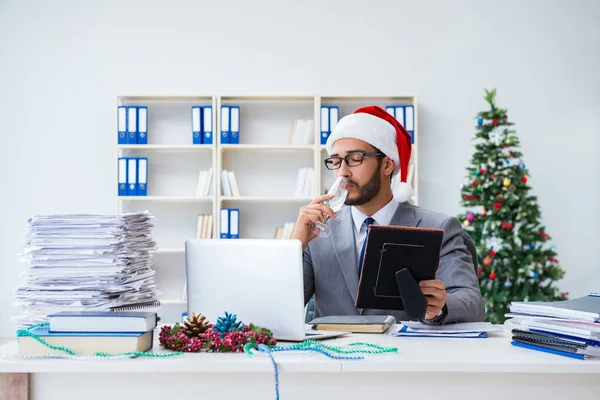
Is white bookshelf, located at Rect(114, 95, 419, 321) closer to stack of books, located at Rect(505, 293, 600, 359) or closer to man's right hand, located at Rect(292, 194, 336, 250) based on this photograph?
man's right hand, located at Rect(292, 194, 336, 250)

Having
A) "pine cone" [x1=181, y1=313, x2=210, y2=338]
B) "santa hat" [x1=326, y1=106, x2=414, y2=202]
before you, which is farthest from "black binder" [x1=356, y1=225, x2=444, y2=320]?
"santa hat" [x1=326, y1=106, x2=414, y2=202]

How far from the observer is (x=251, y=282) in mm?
1593

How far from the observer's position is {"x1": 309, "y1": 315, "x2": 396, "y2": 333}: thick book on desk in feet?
6.01

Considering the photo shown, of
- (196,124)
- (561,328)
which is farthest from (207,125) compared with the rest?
(561,328)

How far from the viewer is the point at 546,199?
5.30 m

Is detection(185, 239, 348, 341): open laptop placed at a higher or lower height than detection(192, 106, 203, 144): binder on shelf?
lower

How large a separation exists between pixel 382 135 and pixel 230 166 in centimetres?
285

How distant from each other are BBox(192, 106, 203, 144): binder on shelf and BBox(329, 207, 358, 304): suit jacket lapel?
104 inches

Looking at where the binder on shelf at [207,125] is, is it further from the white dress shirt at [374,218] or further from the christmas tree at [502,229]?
the white dress shirt at [374,218]

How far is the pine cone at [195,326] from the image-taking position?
60.4 inches

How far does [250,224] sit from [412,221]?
2917 mm

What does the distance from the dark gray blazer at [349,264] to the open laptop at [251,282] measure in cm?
75

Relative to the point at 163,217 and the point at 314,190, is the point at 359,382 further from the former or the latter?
the point at 163,217

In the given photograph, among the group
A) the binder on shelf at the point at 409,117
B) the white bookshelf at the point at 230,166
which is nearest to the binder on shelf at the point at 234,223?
the white bookshelf at the point at 230,166
